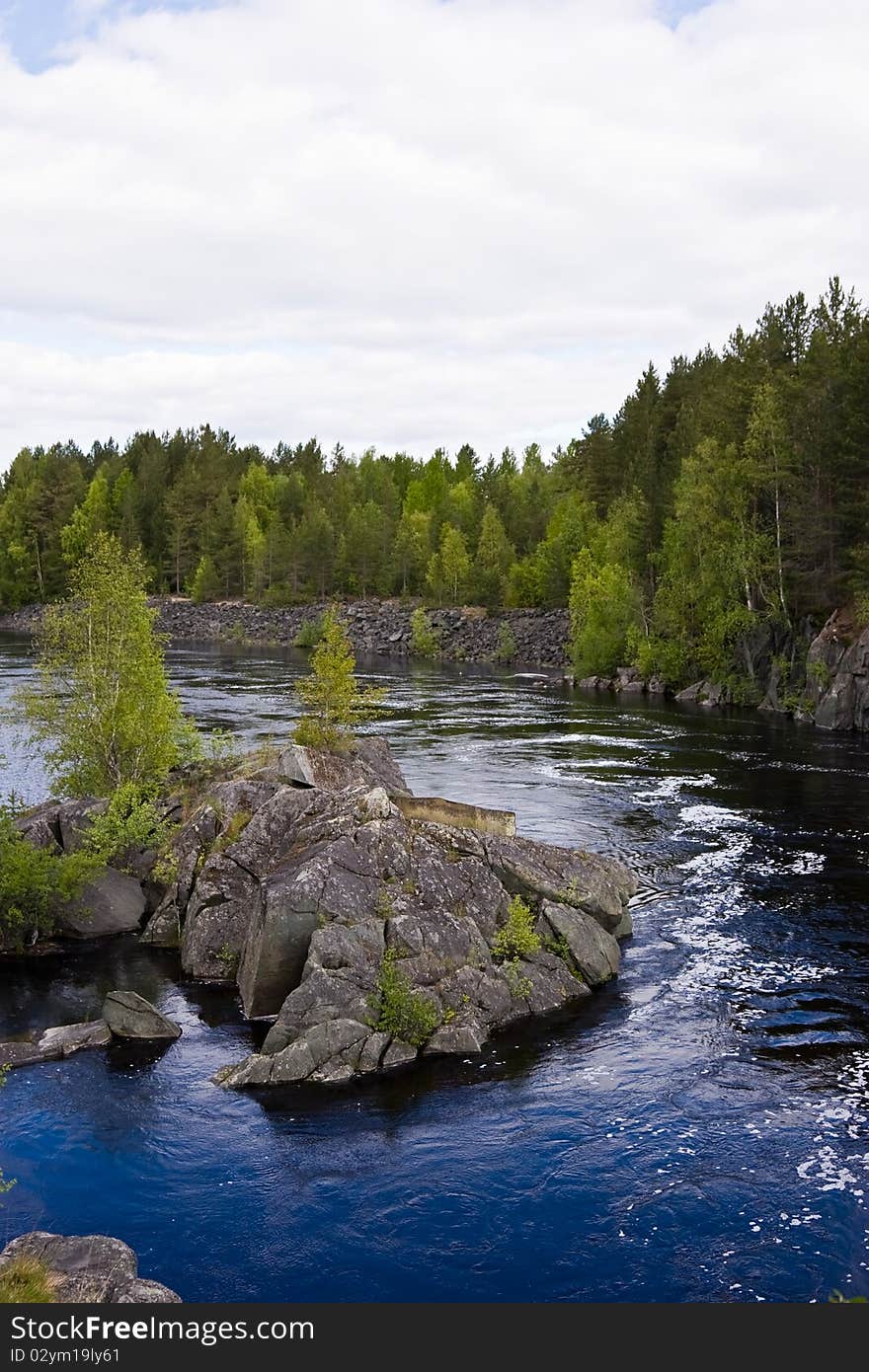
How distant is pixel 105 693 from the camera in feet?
128

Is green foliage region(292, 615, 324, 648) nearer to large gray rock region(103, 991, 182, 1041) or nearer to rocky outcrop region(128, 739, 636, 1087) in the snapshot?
rocky outcrop region(128, 739, 636, 1087)

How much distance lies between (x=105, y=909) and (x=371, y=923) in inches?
429

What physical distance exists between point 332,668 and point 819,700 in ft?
129

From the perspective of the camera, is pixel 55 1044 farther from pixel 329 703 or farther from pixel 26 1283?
pixel 329 703

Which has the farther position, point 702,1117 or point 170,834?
point 170,834

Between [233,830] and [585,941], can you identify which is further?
[233,830]

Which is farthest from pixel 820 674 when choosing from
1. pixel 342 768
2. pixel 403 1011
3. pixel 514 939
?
pixel 403 1011

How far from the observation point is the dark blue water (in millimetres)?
16359

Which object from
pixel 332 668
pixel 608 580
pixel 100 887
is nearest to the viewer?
pixel 100 887

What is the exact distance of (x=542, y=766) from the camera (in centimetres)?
5444

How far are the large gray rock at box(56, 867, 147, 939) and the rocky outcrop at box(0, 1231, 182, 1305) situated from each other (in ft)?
54.5

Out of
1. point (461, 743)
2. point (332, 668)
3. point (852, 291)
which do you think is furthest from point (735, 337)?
point (332, 668)

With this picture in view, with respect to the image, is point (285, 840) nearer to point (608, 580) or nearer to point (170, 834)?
point (170, 834)

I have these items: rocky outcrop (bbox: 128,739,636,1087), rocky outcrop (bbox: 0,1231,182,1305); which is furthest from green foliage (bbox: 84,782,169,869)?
rocky outcrop (bbox: 0,1231,182,1305)
